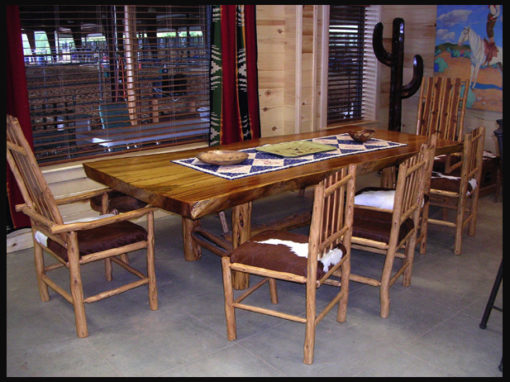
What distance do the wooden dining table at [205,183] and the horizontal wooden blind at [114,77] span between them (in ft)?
3.01

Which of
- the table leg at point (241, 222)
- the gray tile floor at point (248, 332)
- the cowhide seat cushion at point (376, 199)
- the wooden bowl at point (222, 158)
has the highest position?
the wooden bowl at point (222, 158)

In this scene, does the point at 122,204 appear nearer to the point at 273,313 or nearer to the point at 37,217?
the point at 37,217

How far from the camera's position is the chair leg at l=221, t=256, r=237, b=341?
7.69ft

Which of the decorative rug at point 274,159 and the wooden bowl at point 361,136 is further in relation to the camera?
the wooden bowl at point 361,136

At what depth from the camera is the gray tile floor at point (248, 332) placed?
87.5 inches

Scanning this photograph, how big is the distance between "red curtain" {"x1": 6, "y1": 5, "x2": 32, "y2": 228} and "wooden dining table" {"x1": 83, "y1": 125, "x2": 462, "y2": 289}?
698mm

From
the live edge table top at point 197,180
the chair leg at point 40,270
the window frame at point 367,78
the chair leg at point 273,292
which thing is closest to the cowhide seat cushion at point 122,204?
the live edge table top at point 197,180

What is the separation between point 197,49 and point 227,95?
0.44 metres

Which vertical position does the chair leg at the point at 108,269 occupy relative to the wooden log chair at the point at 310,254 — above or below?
below

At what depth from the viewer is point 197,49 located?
429 centimetres

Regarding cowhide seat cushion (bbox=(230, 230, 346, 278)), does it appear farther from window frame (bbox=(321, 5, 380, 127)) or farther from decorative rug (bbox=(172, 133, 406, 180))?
window frame (bbox=(321, 5, 380, 127))

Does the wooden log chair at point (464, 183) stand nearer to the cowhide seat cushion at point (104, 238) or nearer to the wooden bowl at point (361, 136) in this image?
the wooden bowl at point (361, 136)

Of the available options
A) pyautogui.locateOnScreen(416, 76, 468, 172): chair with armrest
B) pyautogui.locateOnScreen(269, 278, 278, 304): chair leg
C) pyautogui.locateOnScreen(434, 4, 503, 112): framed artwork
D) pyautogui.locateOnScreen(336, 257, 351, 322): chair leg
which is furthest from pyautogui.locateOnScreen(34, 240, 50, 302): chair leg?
pyautogui.locateOnScreen(434, 4, 503, 112): framed artwork
